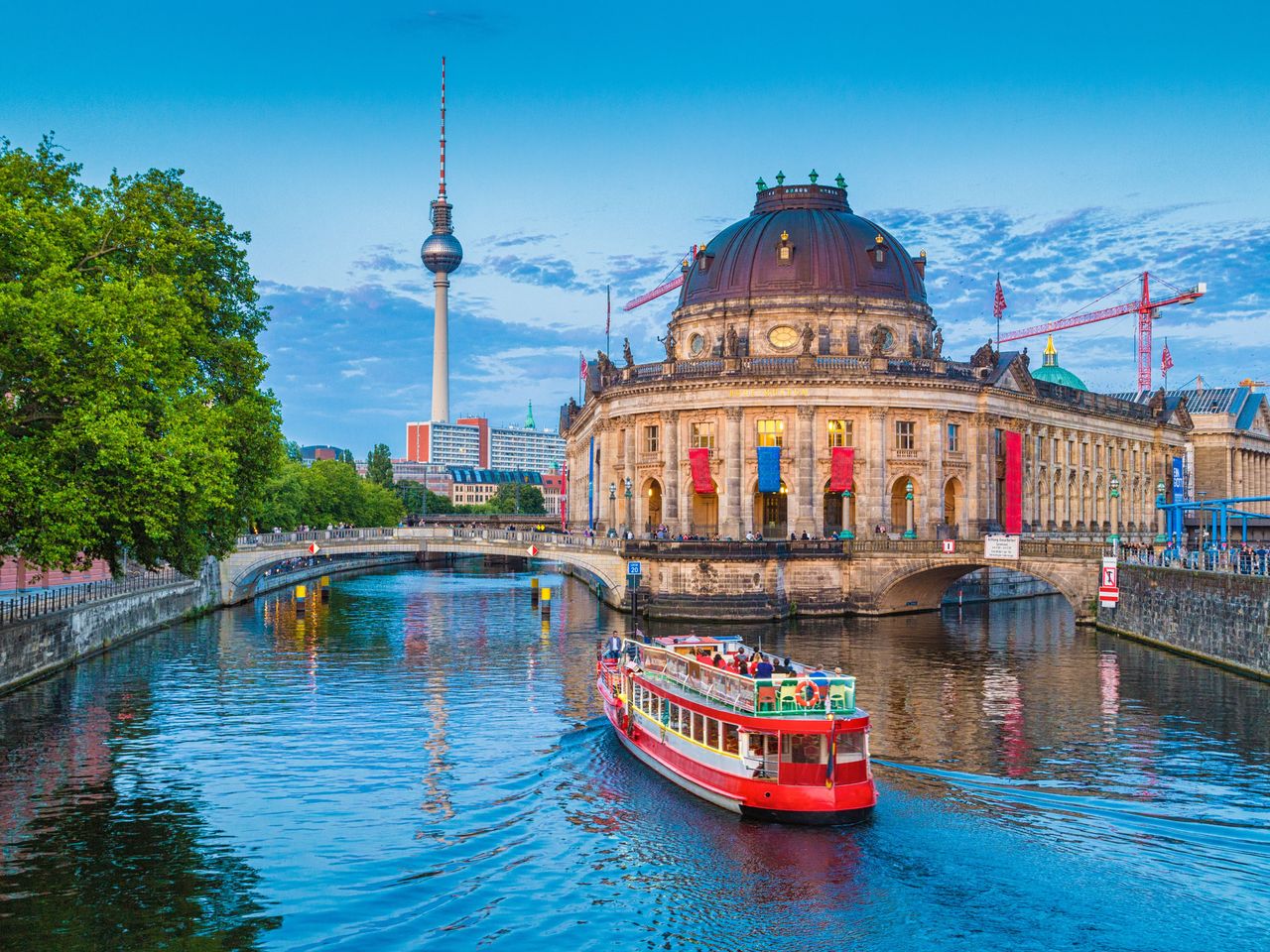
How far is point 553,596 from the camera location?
339ft

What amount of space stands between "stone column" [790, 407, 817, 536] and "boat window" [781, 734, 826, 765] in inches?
2195

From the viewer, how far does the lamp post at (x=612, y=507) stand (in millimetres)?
101500

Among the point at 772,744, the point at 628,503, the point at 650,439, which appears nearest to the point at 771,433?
the point at 650,439

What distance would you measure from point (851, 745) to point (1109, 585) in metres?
43.2

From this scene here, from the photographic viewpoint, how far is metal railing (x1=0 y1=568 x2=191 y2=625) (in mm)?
52125

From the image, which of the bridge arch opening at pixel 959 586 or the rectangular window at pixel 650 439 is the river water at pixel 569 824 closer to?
the bridge arch opening at pixel 959 586

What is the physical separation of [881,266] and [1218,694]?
197 feet

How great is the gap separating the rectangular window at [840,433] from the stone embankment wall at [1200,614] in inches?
907

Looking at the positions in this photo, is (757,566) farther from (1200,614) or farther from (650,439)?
(1200,614)

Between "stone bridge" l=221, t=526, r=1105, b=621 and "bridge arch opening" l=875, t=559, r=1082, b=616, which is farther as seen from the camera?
"bridge arch opening" l=875, t=559, r=1082, b=616

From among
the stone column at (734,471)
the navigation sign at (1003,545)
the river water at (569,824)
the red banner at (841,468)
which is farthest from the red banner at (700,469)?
the river water at (569,824)

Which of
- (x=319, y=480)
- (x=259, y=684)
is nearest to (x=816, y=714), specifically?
(x=259, y=684)

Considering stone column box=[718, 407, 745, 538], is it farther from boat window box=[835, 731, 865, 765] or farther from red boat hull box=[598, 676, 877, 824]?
boat window box=[835, 731, 865, 765]

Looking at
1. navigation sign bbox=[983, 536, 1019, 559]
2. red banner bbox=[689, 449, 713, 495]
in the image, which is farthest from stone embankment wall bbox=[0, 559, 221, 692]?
navigation sign bbox=[983, 536, 1019, 559]
